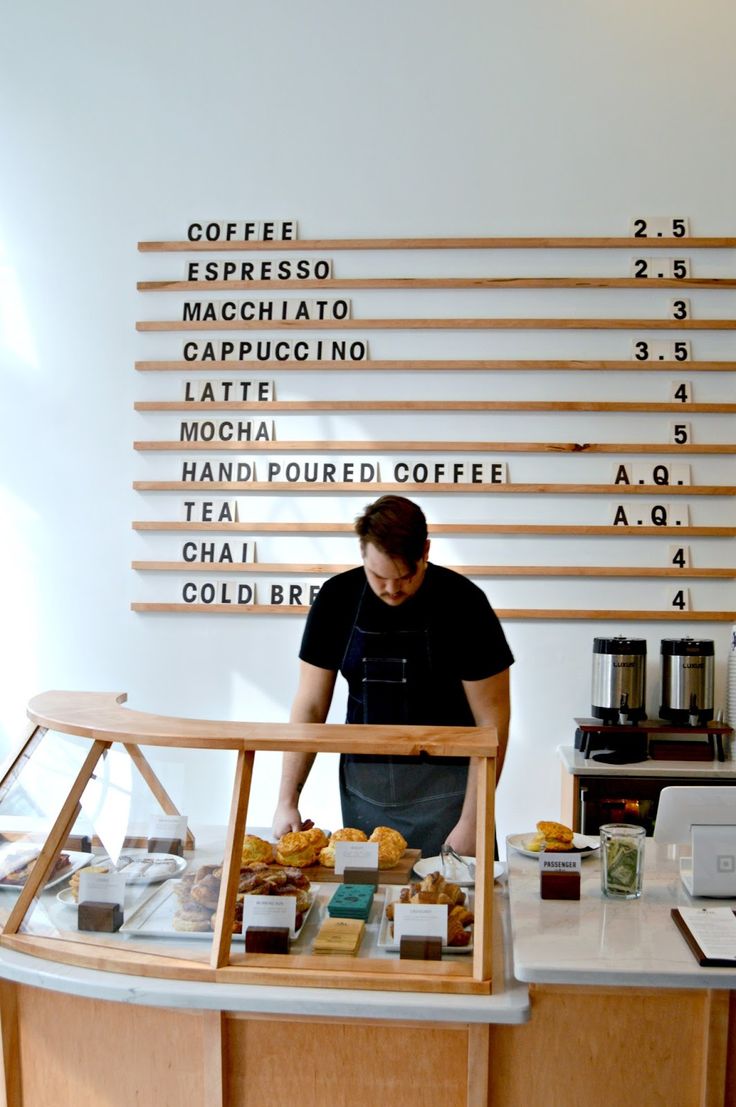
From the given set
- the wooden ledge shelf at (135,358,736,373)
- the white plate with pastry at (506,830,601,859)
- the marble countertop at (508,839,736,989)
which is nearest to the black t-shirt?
the white plate with pastry at (506,830,601,859)

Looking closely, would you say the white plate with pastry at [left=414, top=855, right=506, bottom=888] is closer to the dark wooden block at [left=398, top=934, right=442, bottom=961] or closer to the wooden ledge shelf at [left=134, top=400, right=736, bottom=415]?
the dark wooden block at [left=398, top=934, right=442, bottom=961]

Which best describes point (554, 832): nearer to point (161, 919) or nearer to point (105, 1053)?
point (161, 919)

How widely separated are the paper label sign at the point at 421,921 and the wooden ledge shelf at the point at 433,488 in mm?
2341

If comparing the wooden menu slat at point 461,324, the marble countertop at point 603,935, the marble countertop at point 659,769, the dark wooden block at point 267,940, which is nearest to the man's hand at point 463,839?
the marble countertop at point 603,935

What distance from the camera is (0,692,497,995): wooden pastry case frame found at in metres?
1.84

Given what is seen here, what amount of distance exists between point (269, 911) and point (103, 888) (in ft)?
1.11

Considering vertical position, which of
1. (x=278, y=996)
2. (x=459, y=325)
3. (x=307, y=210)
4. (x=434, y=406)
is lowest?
(x=278, y=996)

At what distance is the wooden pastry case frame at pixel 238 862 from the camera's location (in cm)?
184

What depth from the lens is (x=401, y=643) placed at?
2910mm

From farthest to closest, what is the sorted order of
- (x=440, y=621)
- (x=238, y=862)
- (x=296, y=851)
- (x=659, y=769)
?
(x=659, y=769), (x=440, y=621), (x=296, y=851), (x=238, y=862)

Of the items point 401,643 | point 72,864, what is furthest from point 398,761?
point 401,643

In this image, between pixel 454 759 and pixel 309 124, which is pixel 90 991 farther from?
pixel 309 124

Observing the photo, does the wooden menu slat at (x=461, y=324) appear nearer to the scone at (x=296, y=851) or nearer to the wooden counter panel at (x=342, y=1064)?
the scone at (x=296, y=851)

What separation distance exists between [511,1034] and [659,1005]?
26cm
